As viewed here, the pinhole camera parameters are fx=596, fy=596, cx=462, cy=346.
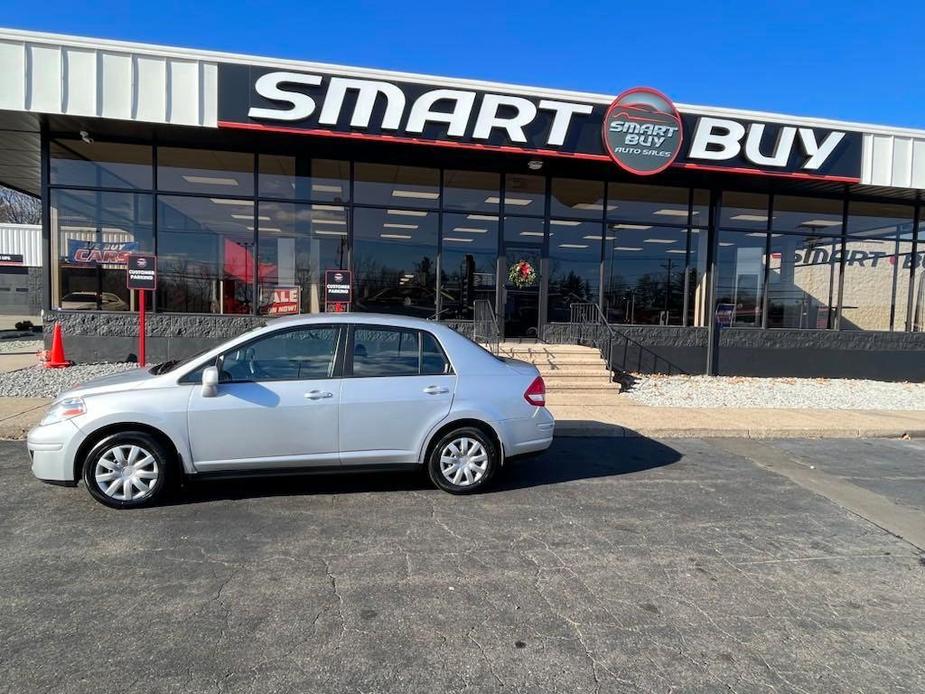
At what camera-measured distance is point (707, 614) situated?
3.44 metres

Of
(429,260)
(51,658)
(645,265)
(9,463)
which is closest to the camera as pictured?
(51,658)

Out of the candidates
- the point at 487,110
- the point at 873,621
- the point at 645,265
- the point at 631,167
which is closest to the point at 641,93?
the point at 631,167

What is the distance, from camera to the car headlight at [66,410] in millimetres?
4758

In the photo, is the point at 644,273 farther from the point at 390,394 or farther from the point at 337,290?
the point at 390,394

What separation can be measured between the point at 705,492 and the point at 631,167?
803 centimetres

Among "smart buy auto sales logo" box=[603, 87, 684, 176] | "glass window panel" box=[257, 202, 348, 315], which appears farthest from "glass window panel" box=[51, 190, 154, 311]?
"smart buy auto sales logo" box=[603, 87, 684, 176]

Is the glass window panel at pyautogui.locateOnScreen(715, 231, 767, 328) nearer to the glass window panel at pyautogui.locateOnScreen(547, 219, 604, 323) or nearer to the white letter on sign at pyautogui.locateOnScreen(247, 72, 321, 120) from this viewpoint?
the glass window panel at pyautogui.locateOnScreen(547, 219, 604, 323)

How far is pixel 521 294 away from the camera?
543 inches

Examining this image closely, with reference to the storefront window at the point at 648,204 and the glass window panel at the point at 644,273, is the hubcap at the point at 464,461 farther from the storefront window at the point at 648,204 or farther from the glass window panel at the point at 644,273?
the storefront window at the point at 648,204

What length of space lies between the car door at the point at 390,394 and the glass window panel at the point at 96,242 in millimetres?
9015

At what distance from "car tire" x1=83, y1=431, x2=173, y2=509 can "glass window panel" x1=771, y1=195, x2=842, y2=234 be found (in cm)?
1459

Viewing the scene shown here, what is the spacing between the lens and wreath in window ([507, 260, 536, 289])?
13688 mm

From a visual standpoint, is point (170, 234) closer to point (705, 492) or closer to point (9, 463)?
point (9, 463)

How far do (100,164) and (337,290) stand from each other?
18.5ft
